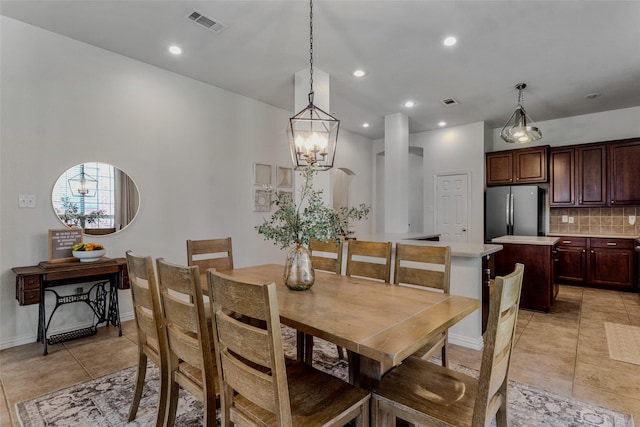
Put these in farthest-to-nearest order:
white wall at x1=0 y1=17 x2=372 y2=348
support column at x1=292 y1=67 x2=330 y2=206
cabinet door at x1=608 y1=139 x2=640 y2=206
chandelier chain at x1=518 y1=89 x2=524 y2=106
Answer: cabinet door at x1=608 y1=139 x2=640 y2=206, chandelier chain at x1=518 y1=89 x2=524 y2=106, support column at x1=292 y1=67 x2=330 y2=206, white wall at x1=0 y1=17 x2=372 y2=348

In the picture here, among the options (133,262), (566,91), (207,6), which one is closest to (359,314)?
(133,262)

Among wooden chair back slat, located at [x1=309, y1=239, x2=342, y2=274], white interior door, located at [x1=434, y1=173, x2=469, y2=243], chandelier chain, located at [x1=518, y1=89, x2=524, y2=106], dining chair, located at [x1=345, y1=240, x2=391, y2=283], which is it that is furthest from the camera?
white interior door, located at [x1=434, y1=173, x2=469, y2=243]

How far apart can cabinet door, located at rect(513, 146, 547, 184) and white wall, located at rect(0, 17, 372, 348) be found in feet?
13.9

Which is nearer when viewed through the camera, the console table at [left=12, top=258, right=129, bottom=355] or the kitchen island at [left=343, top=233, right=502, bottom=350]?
the console table at [left=12, top=258, right=129, bottom=355]

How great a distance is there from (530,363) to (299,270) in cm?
216

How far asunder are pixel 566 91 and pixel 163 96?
5.41 meters

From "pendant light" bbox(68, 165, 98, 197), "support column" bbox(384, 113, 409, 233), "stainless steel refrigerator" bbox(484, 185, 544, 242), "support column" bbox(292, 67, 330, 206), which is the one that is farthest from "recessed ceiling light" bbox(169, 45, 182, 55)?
"stainless steel refrigerator" bbox(484, 185, 544, 242)

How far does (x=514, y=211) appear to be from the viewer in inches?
220

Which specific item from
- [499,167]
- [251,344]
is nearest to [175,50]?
[251,344]

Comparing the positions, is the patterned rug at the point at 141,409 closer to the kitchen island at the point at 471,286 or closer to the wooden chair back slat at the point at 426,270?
the kitchen island at the point at 471,286

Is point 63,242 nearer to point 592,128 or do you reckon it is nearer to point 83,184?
point 83,184

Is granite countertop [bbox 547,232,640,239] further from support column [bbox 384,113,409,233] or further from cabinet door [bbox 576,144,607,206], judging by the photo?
support column [bbox 384,113,409,233]

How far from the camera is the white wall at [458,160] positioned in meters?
6.10

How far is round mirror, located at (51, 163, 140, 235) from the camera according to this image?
3.23m
